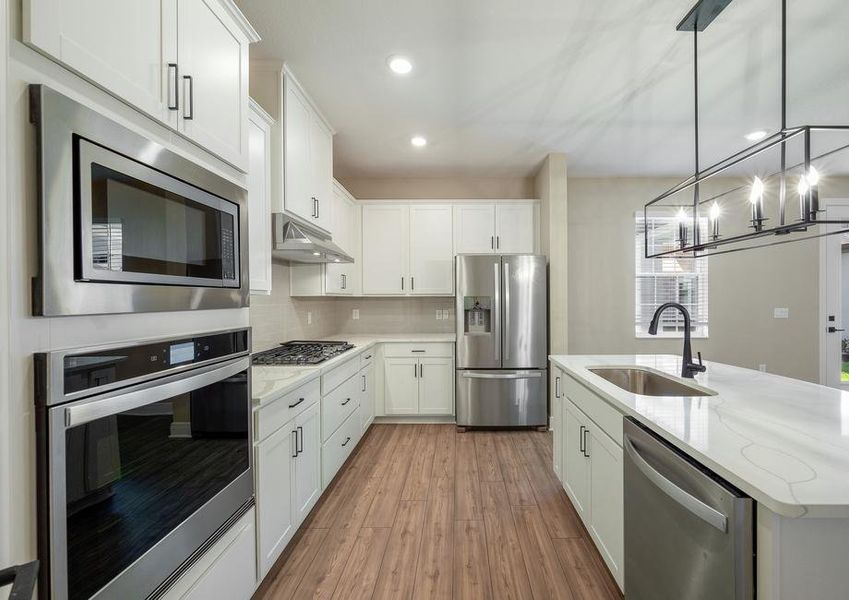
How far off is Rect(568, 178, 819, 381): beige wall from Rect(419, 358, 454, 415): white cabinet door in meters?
1.65

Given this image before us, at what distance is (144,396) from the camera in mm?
920

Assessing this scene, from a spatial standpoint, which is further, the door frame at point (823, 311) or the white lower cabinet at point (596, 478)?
the door frame at point (823, 311)

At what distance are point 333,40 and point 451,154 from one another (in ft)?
5.93

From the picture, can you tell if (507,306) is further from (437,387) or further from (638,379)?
(638,379)

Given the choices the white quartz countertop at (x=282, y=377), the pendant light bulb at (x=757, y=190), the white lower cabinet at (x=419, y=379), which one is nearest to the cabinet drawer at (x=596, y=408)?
the pendant light bulb at (x=757, y=190)

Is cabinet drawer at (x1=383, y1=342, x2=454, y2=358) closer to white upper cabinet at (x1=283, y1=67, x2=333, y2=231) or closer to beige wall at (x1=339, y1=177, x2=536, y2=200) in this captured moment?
white upper cabinet at (x1=283, y1=67, x2=333, y2=231)

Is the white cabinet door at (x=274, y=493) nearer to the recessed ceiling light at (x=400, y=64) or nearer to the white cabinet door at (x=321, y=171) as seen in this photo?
the white cabinet door at (x=321, y=171)

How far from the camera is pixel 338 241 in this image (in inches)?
140

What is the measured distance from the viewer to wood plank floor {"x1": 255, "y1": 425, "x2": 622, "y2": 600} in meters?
1.68

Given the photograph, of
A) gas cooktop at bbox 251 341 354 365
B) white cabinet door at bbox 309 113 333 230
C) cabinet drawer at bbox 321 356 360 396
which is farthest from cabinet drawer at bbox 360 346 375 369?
white cabinet door at bbox 309 113 333 230

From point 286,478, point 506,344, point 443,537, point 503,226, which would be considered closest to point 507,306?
point 506,344

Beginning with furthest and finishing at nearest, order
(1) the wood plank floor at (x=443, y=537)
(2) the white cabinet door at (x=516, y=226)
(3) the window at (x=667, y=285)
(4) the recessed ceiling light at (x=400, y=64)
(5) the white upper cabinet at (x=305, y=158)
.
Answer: (3) the window at (x=667, y=285)
(2) the white cabinet door at (x=516, y=226)
(5) the white upper cabinet at (x=305, y=158)
(4) the recessed ceiling light at (x=400, y=64)
(1) the wood plank floor at (x=443, y=537)

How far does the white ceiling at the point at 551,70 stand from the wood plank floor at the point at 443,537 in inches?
108

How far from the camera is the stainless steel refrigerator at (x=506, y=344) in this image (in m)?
3.64
